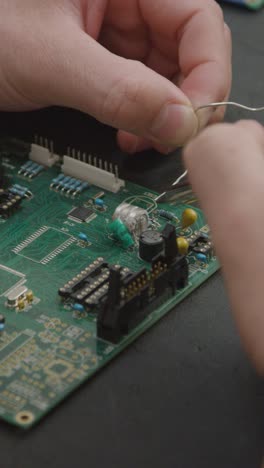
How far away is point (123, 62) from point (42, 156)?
45 centimetres

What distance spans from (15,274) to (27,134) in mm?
746

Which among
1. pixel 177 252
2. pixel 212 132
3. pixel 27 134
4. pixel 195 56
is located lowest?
pixel 27 134

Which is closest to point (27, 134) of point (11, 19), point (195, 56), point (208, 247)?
point (11, 19)

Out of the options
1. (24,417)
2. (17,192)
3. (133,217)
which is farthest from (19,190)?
(24,417)

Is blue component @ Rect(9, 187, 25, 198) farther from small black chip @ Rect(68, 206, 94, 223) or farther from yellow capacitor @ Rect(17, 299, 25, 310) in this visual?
yellow capacitor @ Rect(17, 299, 25, 310)

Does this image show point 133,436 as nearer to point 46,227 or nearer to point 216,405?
point 216,405

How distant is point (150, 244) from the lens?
226 cm

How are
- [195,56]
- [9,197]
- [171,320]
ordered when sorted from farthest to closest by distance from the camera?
[195,56]
[9,197]
[171,320]

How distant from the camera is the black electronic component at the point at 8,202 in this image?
2471mm

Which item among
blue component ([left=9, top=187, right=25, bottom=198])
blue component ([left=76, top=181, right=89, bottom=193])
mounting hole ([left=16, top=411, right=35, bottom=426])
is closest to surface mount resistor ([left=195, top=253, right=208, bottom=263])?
blue component ([left=76, top=181, right=89, bottom=193])

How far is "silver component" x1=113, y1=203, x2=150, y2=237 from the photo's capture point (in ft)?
7.85

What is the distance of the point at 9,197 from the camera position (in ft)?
8.20

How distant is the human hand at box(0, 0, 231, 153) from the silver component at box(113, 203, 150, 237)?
21 centimetres

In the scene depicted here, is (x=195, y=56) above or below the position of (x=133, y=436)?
above
